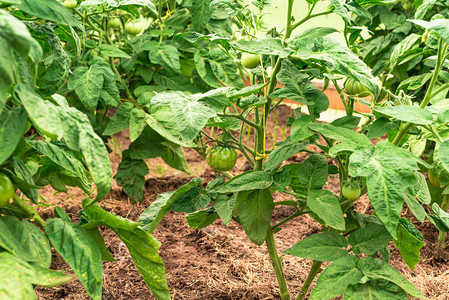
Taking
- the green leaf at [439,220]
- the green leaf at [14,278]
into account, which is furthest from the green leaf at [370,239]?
the green leaf at [14,278]

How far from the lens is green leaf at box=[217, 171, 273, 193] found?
41.3 inches

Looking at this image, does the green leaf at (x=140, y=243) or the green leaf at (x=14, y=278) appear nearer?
the green leaf at (x=14, y=278)

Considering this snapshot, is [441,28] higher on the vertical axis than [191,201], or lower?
higher

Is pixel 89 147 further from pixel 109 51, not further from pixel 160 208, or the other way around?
pixel 109 51

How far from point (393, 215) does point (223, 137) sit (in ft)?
1.79

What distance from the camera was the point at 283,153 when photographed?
3.50 ft

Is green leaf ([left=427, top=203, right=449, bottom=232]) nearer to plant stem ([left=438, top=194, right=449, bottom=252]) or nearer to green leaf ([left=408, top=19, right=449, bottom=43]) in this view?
green leaf ([left=408, top=19, right=449, bottom=43])

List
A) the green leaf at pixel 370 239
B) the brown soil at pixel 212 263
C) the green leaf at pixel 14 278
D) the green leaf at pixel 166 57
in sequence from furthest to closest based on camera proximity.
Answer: the green leaf at pixel 166 57, the brown soil at pixel 212 263, the green leaf at pixel 370 239, the green leaf at pixel 14 278

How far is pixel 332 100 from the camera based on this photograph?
123 inches

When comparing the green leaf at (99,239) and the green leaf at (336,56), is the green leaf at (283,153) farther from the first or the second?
the green leaf at (99,239)

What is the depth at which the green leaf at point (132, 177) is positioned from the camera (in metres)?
1.96

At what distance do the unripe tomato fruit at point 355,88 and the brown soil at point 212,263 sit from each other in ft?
2.08

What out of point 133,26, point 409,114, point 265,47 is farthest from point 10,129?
point 133,26

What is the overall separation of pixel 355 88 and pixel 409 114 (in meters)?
0.27
